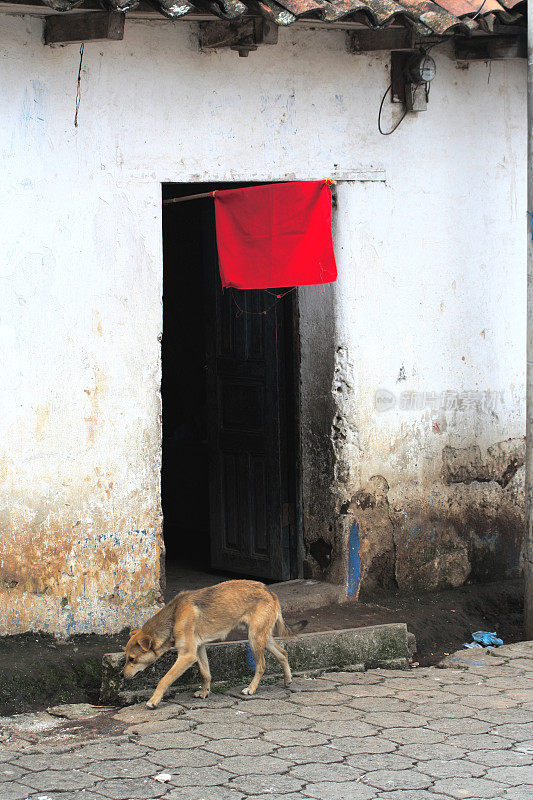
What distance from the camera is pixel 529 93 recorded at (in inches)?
264

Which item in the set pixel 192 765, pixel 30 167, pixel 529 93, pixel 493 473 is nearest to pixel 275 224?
pixel 30 167

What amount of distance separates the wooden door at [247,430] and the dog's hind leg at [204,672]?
77.7 inches

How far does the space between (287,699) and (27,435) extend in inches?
84.8

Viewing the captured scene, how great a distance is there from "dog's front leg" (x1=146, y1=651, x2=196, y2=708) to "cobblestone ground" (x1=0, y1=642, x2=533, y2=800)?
2.6 inches

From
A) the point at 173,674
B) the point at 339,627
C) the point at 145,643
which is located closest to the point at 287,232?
the point at 339,627

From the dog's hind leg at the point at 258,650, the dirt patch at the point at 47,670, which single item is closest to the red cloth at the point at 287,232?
the dog's hind leg at the point at 258,650

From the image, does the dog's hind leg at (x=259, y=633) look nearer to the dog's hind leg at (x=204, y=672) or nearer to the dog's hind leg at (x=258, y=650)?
the dog's hind leg at (x=258, y=650)

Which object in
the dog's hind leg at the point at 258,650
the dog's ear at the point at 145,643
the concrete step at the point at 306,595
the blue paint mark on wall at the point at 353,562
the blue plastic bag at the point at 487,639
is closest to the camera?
the dog's ear at the point at 145,643

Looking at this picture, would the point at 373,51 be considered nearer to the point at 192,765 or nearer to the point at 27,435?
the point at 27,435

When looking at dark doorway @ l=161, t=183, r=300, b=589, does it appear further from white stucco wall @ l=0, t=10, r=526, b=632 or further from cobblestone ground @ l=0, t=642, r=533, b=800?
cobblestone ground @ l=0, t=642, r=533, b=800

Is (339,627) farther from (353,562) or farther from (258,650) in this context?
(258,650)

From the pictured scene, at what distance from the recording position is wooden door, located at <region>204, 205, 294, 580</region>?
7.55 meters

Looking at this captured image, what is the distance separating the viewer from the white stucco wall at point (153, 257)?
19.7 feet

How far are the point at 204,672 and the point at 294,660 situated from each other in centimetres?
65
